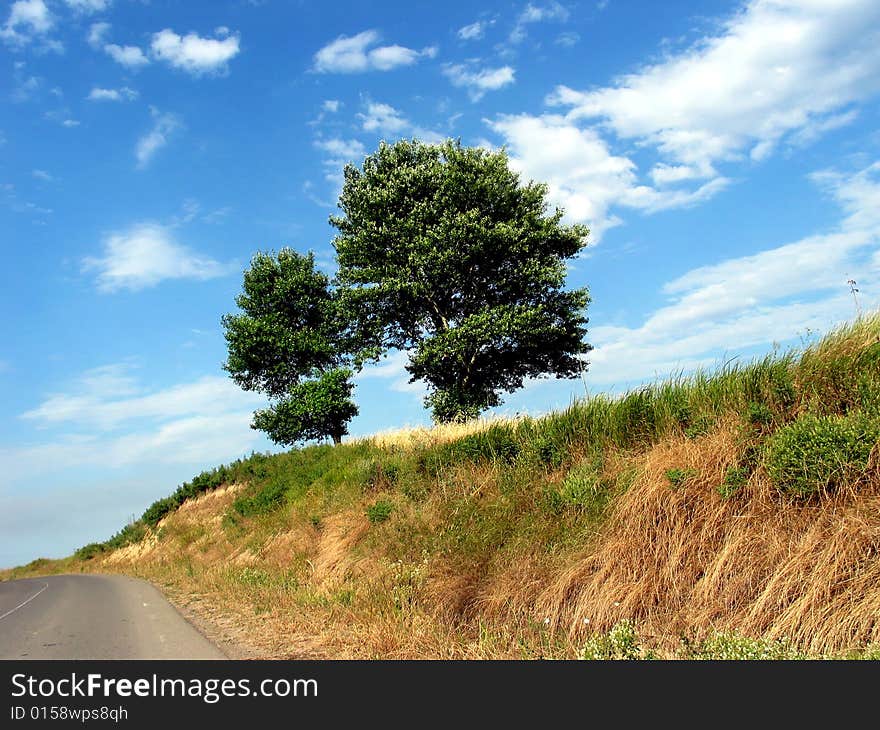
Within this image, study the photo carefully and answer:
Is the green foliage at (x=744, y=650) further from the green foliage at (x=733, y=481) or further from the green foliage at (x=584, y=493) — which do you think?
the green foliage at (x=584, y=493)

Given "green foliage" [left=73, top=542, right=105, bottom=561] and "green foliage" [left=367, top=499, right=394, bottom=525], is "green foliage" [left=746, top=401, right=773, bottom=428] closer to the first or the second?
"green foliage" [left=367, top=499, right=394, bottom=525]

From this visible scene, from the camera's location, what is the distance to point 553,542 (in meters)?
9.15

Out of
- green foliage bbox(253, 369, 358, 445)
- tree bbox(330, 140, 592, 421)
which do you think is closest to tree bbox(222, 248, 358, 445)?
green foliage bbox(253, 369, 358, 445)

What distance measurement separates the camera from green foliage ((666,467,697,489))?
8547 mm

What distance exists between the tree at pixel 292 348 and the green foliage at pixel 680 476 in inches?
1024

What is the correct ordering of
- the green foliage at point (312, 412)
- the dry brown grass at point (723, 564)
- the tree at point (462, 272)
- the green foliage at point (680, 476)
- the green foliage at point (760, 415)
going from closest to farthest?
the dry brown grass at point (723, 564) → the green foliage at point (680, 476) → the green foliage at point (760, 415) → the tree at point (462, 272) → the green foliage at point (312, 412)

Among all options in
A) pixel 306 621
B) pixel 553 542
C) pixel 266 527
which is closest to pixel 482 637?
pixel 553 542

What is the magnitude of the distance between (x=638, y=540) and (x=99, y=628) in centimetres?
1002

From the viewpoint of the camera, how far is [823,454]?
290 inches

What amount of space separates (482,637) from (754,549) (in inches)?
135

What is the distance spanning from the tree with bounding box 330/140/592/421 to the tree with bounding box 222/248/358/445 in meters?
4.66

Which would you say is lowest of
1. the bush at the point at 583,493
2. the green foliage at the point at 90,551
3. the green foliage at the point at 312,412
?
the green foliage at the point at 90,551

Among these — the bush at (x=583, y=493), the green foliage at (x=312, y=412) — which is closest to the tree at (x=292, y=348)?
the green foliage at (x=312, y=412)

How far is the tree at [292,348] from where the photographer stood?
34.2m
